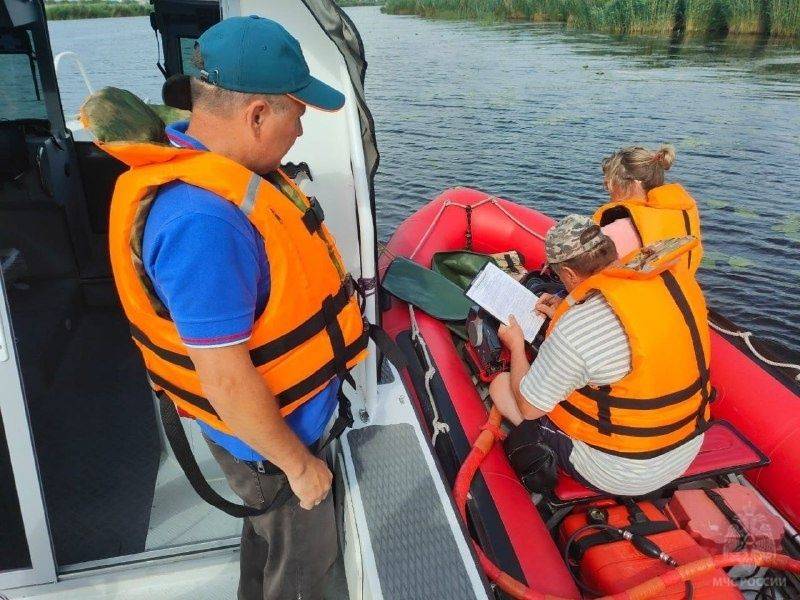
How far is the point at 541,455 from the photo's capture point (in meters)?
2.10

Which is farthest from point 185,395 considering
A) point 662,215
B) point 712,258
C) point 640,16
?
point 640,16

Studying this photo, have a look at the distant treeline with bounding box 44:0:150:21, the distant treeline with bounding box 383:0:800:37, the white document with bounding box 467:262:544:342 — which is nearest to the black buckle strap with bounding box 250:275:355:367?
the white document with bounding box 467:262:544:342

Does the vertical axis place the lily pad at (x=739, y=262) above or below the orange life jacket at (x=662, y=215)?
below

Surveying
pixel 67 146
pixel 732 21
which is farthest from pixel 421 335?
pixel 732 21

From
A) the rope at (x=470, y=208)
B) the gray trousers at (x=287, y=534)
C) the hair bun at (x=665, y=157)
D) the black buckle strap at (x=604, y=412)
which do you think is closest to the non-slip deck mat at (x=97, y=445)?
the gray trousers at (x=287, y=534)

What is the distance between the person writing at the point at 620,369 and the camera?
1.68 m

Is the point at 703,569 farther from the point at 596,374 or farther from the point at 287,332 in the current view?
the point at 287,332

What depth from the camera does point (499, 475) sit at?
211 cm

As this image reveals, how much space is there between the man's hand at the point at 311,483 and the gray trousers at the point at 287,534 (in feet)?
0.39

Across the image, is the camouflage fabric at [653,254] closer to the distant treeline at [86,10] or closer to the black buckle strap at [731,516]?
the black buckle strap at [731,516]

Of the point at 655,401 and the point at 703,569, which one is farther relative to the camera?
the point at 655,401

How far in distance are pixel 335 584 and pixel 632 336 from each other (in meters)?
1.19

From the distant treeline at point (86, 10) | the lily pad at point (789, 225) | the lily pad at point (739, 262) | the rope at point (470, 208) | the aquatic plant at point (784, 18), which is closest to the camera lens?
the distant treeline at point (86, 10)

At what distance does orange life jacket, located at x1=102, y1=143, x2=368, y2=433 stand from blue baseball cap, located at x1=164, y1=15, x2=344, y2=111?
0.15 metres
